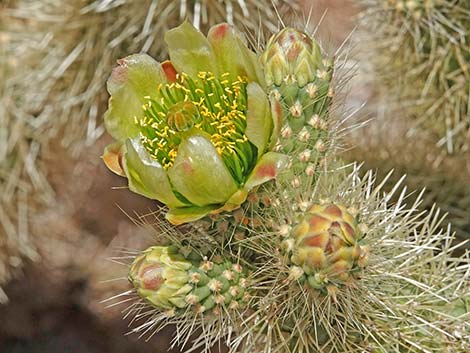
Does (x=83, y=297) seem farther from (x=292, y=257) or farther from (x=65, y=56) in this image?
(x=292, y=257)

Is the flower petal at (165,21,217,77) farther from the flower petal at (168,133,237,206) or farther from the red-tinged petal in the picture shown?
the flower petal at (168,133,237,206)

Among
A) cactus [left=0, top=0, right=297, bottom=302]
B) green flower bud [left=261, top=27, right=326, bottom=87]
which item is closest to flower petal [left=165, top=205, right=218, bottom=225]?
green flower bud [left=261, top=27, right=326, bottom=87]

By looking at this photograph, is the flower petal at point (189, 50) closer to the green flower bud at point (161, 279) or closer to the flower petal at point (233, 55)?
the flower petal at point (233, 55)

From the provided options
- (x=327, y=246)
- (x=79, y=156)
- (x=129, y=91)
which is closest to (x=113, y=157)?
(x=129, y=91)

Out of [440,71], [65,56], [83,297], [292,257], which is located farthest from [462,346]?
[83,297]

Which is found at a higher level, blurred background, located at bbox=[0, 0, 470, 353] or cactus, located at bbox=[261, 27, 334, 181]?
cactus, located at bbox=[261, 27, 334, 181]

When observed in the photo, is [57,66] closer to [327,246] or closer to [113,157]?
[113,157]

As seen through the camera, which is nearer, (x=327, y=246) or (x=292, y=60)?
(x=327, y=246)
